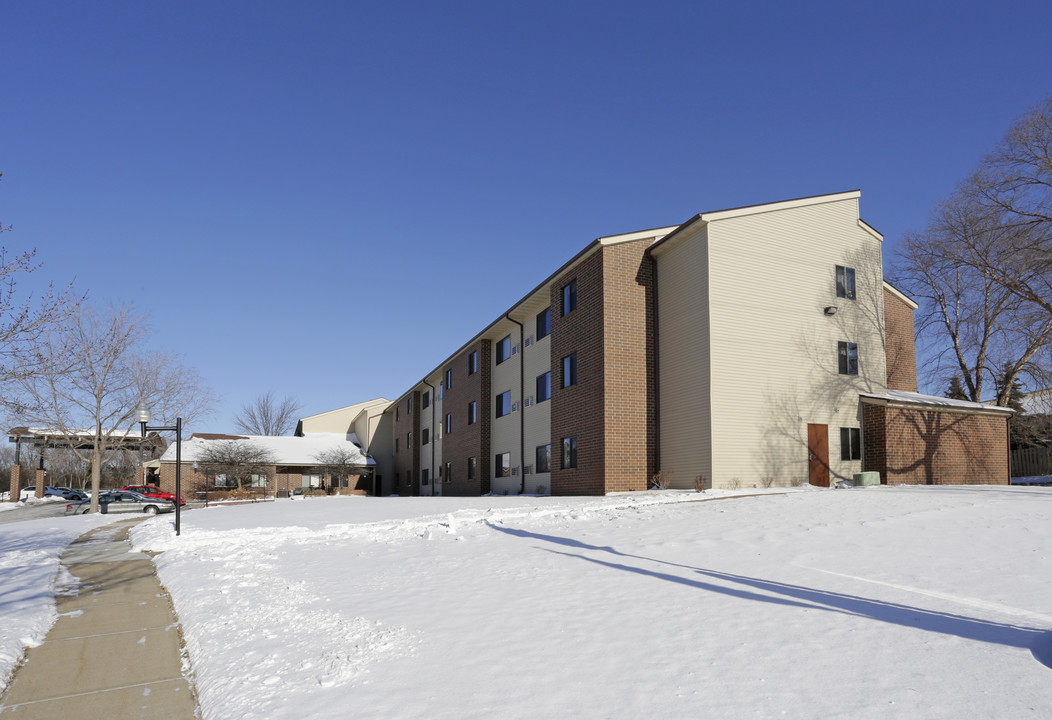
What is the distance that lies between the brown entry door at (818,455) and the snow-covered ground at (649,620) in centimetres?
868

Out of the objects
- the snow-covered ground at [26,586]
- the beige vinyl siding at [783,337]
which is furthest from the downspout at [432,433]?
the snow-covered ground at [26,586]

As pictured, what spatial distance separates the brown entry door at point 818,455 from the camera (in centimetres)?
2278

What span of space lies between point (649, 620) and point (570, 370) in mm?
18990

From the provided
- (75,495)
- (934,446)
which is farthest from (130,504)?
(934,446)

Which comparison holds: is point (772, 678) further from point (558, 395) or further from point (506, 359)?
point (506, 359)

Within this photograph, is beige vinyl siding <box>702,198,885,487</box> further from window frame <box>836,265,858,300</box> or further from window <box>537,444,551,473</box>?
window <box>537,444,551,473</box>

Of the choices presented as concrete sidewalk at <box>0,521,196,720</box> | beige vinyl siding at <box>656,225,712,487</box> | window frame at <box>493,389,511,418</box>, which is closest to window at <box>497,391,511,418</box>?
window frame at <box>493,389,511,418</box>

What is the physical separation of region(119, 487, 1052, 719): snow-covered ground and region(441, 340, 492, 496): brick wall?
20394 mm

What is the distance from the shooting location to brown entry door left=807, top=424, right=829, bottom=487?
897 inches

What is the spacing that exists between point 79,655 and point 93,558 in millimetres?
8635

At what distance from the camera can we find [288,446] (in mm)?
57594

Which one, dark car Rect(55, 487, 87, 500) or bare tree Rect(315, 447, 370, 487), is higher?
bare tree Rect(315, 447, 370, 487)

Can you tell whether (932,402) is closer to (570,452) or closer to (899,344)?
(899,344)

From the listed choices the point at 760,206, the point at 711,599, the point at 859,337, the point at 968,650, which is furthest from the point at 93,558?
the point at 859,337
